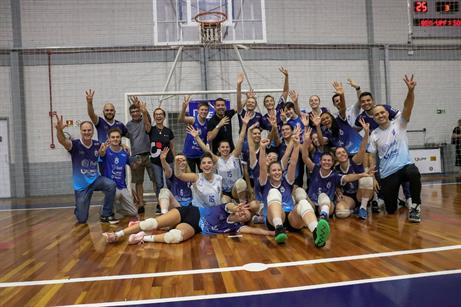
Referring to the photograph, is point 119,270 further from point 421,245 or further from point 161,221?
point 421,245

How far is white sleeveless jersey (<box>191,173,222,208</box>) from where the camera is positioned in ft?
14.4

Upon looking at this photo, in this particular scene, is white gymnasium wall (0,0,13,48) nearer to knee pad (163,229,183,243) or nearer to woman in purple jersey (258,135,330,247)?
knee pad (163,229,183,243)

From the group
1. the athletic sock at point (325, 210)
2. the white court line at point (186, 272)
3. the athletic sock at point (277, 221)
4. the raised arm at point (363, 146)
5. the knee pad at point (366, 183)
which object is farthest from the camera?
the knee pad at point (366, 183)

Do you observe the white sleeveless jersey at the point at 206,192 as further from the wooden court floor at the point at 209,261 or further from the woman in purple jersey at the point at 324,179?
the woman in purple jersey at the point at 324,179

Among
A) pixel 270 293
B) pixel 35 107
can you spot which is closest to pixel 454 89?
pixel 270 293

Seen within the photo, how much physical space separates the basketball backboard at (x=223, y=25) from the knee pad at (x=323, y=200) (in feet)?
13.6

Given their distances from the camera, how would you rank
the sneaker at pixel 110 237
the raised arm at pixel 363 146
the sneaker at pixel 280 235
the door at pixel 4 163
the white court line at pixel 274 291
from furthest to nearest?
the door at pixel 4 163 < the raised arm at pixel 363 146 < the sneaker at pixel 110 237 < the sneaker at pixel 280 235 < the white court line at pixel 274 291

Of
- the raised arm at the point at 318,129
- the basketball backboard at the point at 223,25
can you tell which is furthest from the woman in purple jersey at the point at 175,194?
the basketball backboard at the point at 223,25

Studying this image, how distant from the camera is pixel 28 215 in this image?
6516mm

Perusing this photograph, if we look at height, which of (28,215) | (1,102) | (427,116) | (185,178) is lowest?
(28,215)

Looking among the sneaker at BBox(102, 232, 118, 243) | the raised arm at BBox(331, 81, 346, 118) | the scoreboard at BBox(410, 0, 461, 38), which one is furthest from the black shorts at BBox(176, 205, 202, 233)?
A: the scoreboard at BBox(410, 0, 461, 38)

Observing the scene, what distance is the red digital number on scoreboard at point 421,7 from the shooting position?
9.88 m

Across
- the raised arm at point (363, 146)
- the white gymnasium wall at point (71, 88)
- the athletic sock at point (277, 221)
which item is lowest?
the athletic sock at point (277, 221)

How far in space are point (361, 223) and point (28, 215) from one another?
5574mm
